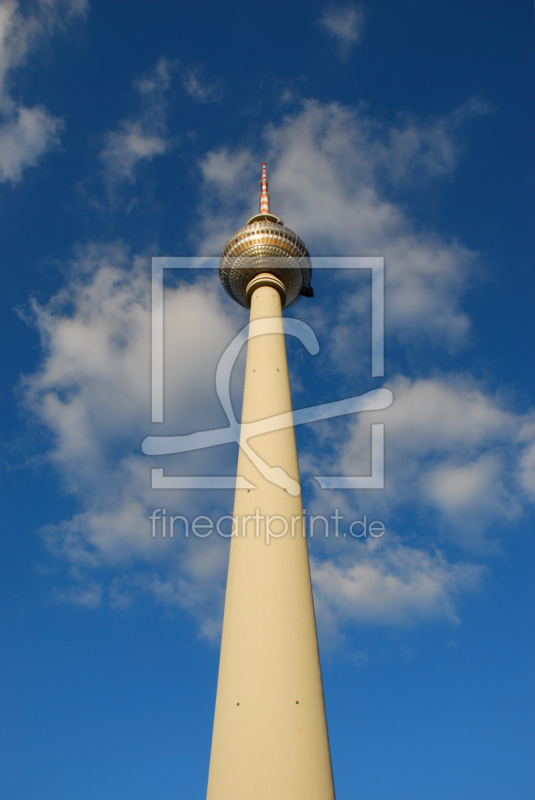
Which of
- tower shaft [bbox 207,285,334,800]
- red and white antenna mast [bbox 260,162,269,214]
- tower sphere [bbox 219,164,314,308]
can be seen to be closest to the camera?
tower shaft [bbox 207,285,334,800]

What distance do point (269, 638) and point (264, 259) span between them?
1129 inches

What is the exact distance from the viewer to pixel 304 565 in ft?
93.5

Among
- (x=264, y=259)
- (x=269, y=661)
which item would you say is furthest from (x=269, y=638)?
(x=264, y=259)

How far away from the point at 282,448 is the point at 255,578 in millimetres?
8042

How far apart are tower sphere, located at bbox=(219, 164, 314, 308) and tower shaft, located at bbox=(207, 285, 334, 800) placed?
16.7 meters

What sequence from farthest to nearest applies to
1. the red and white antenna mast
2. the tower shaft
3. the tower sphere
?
the red and white antenna mast → the tower sphere → the tower shaft

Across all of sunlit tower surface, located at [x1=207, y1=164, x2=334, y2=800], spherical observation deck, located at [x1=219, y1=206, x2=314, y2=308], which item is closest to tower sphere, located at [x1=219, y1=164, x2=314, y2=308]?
spherical observation deck, located at [x1=219, y1=206, x2=314, y2=308]

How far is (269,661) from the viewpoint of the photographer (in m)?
24.2

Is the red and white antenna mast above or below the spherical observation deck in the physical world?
above

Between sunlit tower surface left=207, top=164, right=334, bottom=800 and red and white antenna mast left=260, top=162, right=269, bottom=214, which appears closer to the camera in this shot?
sunlit tower surface left=207, top=164, right=334, bottom=800

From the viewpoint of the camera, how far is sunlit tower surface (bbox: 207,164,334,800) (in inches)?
852

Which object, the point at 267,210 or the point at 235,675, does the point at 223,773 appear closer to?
the point at 235,675

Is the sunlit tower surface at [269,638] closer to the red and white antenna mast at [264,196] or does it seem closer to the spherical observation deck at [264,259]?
the spherical observation deck at [264,259]

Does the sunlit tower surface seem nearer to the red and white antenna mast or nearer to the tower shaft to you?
the tower shaft
